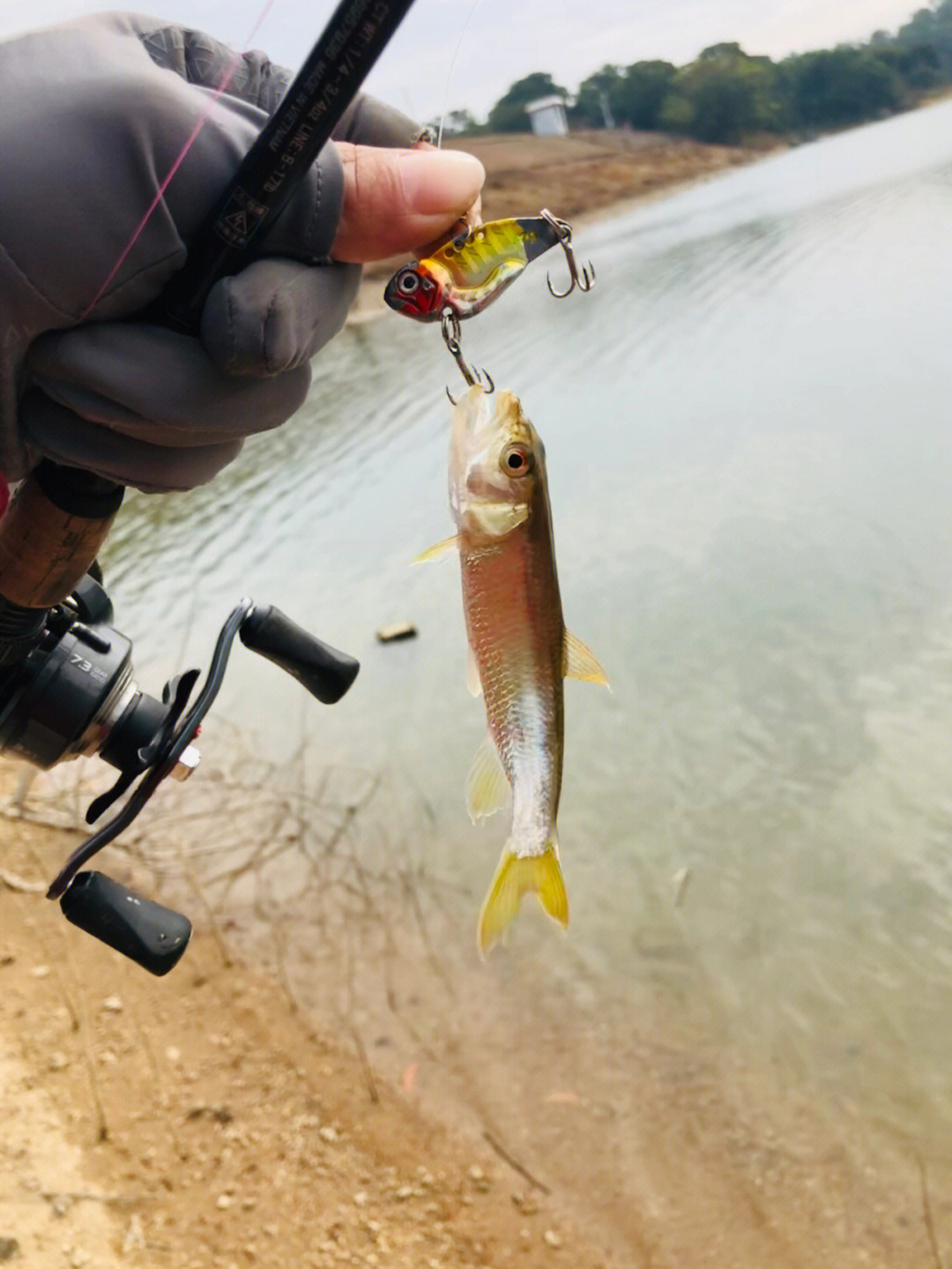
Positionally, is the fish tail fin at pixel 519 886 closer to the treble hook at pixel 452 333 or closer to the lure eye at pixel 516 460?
the lure eye at pixel 516 460

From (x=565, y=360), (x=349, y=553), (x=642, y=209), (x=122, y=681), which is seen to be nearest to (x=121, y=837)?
(x=122, y=681)

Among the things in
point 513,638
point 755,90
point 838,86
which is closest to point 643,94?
point 755,90

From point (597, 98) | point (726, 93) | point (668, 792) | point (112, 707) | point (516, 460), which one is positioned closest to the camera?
point (516, 460)

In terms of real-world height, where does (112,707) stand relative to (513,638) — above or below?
below

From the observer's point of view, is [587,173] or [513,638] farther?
[587,173]

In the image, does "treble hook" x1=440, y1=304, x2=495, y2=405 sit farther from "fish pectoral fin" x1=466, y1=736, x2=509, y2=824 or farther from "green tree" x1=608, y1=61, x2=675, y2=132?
"green tree" x1=608, y1=61, x2=675, y2=132

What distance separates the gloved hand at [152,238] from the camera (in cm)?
130

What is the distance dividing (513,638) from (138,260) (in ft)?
3.28

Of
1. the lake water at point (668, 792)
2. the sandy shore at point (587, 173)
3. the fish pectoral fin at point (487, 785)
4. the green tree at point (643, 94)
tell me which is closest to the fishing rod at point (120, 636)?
the fish pectoral fin at point (487, 785)

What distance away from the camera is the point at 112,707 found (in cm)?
219

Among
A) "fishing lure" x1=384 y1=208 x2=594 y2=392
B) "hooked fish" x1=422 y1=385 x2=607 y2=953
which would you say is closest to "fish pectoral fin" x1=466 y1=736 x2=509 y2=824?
"hooked fish" x1=422 y1=385 x2=607 y2=953

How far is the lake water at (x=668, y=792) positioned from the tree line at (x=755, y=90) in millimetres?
3406

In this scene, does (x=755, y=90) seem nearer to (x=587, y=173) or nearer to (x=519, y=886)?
(x=587, y=173)

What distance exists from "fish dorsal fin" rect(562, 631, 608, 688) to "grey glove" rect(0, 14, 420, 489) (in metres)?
0.74
